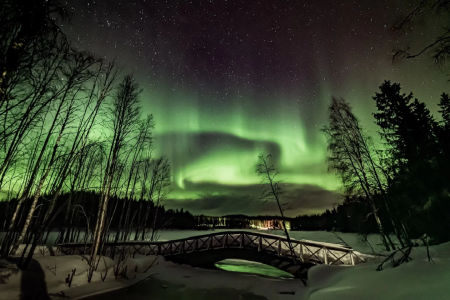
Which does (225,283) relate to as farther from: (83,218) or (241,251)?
(83,218)

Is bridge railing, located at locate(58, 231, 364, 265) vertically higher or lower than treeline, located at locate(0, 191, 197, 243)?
lower

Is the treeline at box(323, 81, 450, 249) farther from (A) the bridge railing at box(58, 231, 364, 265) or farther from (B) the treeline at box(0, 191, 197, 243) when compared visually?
(B) the treeline at box(0, 191, 197, 243)

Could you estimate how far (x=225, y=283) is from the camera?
12.1 metres

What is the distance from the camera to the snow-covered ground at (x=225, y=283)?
4465 mm

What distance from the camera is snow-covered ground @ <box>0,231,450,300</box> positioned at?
4465mm

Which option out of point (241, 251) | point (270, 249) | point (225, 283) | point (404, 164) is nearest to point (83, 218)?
point (241, 251)

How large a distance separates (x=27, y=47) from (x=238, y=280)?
47.0ft

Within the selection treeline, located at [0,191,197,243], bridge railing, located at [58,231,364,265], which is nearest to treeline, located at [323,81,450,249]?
bridge railing, located at [58,231,364,265]

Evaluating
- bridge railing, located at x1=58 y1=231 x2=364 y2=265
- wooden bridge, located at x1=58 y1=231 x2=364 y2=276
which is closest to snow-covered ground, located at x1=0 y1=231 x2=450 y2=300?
bridge railing, located at x1=58 y1=231 x2=364 y2=265

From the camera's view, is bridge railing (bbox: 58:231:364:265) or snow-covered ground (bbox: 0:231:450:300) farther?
bridge railing (bbox: 58:231:364:265)

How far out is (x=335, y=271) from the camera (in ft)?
29.8

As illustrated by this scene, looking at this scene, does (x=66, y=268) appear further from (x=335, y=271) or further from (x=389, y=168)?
(x=389, y=168)

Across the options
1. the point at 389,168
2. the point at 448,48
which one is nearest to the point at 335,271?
the point at 389,168

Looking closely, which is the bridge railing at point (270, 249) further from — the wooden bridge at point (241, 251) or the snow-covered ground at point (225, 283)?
the snow-covered ground at point (225, 283)
